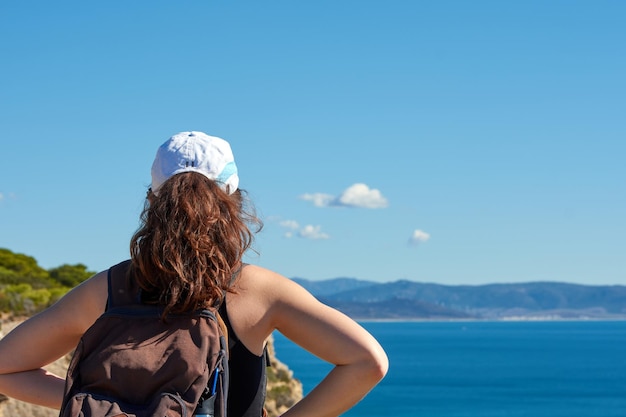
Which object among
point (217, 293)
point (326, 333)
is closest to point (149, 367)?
point (217, 293)

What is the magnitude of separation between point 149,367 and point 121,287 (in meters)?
0.24

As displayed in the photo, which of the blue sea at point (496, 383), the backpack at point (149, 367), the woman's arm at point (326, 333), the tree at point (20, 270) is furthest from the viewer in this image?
the blue sea at point (496, 383)

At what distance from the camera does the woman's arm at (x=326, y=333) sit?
2037mm

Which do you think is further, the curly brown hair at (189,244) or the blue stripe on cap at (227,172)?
the blue stripe on cap at (227,172)

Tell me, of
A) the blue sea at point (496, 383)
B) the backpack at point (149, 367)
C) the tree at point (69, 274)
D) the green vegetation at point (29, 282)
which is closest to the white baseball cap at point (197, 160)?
the backpack at point (149, 367)

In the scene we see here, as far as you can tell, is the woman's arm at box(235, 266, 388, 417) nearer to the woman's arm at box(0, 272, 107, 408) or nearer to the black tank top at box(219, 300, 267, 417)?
the black tank top at box(219, 300, 267, 417)

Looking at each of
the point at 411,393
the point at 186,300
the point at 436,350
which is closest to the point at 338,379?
the point at 186,300

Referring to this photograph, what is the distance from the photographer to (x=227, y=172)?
81.4 inches

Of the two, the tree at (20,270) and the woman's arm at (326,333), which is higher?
the tree at (20,270)

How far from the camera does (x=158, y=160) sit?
2.09 metres

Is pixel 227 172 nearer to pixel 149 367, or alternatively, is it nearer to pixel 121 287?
pixel 121 287

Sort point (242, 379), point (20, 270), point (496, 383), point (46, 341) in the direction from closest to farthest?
point (242, 379) → point (46, 341) → point (20, 270) → point (496, 383)

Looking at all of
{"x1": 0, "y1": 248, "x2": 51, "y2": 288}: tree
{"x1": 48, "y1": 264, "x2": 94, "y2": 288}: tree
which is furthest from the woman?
{"x1": 48, "y1": 264, "x2": 94, "y2": 288}: tree

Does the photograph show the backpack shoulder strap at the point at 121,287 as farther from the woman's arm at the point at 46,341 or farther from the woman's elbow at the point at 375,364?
the woman's elbow at the point at 375,364
